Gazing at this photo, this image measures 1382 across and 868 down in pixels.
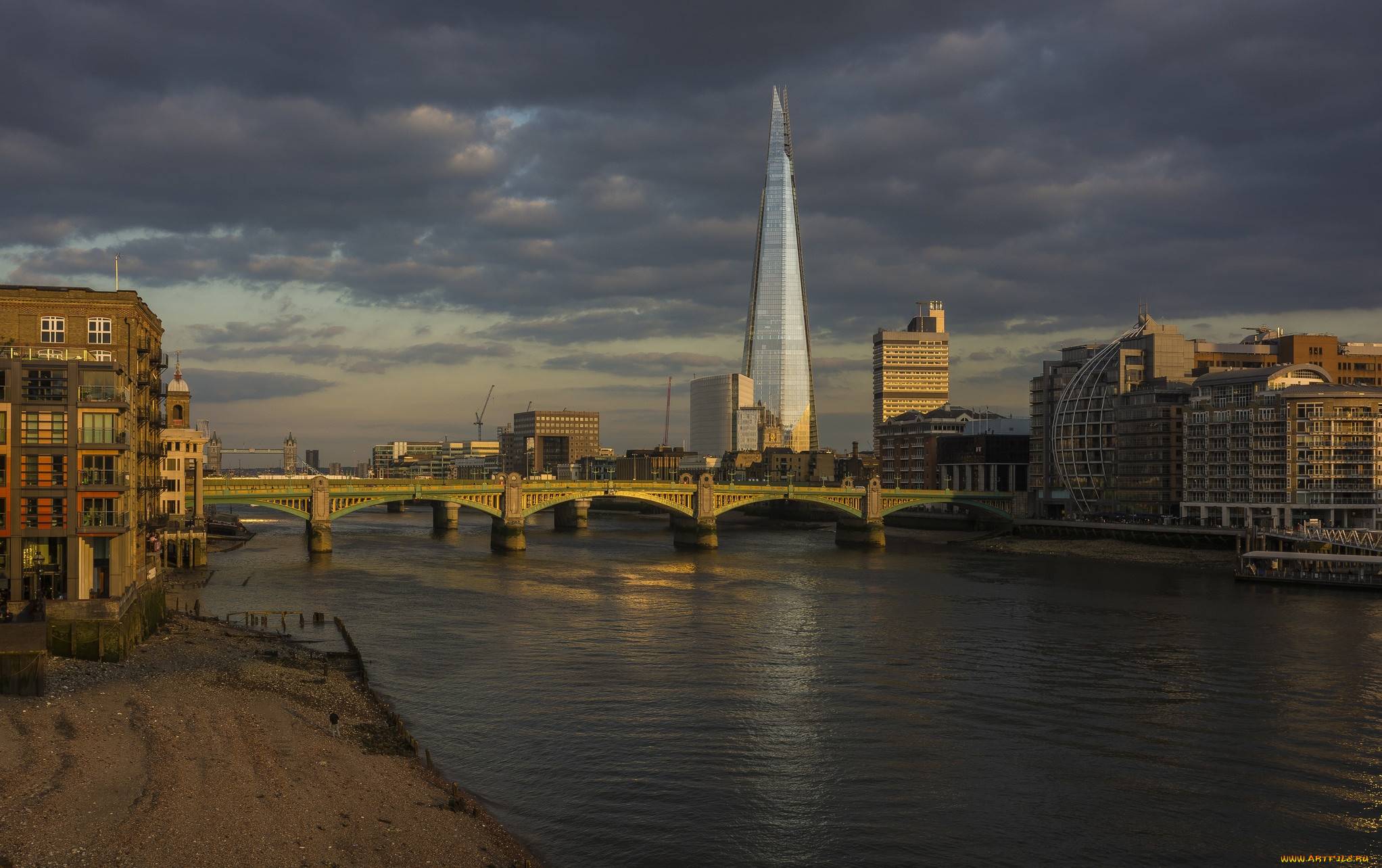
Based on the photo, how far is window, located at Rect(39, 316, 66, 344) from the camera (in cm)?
5038

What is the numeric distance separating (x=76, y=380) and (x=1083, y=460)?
135 metres

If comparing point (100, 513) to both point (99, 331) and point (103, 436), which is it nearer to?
point (103, 436)

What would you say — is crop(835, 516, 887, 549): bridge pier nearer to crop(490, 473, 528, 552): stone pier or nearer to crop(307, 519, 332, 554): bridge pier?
crop(490, 473, 528, 552): stone pier

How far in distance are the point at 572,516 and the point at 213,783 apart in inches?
5770

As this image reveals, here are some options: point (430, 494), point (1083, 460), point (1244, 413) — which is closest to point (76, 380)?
point (430, 494)

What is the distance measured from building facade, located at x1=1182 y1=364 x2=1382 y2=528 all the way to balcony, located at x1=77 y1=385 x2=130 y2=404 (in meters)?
108

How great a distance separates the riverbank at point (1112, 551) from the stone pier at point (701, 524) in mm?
36727

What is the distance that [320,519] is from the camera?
108 m

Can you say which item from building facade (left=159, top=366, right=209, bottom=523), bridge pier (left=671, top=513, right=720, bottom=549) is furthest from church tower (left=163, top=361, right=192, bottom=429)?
bridge pier (left=671, top=513, right=720, bottom=549)

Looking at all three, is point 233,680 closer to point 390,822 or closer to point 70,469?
point 70,469

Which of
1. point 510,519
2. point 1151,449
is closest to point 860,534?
point 1151,449

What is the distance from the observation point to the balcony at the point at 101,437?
4606 centimetres

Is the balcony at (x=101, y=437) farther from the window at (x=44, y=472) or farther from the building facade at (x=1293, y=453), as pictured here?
the building facade at (x=1293, y=453)

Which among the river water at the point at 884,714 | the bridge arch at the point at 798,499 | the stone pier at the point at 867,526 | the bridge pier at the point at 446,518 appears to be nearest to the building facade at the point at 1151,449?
the stone pier at the point at 867,526
